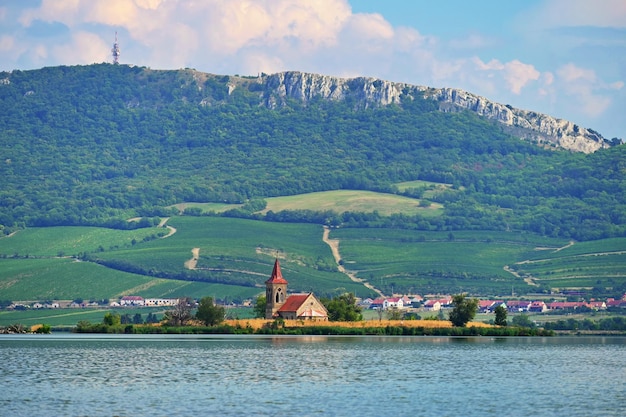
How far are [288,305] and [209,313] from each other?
11340 mm

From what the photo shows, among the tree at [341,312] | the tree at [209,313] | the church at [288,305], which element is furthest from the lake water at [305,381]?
the tree at [341,312]

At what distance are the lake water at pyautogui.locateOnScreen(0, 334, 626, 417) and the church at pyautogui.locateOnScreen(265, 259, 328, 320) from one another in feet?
98.0

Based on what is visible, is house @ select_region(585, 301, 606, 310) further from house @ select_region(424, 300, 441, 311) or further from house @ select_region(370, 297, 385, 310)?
house @ select_region(370, 297, 385, 310)

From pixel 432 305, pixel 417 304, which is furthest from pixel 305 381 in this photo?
pixel 417 304

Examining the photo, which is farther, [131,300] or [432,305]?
[131,300]

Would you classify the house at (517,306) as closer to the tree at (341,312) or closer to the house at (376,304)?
the house at (376,304)

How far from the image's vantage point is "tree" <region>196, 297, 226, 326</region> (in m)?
118

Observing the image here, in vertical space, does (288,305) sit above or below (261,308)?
above

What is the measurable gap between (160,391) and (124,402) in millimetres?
4462

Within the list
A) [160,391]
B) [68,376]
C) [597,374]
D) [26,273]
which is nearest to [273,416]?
[160,391]

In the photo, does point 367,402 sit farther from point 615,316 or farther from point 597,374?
point 615,316

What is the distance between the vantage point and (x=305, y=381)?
60406mm

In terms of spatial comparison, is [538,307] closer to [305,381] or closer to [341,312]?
[341,312]

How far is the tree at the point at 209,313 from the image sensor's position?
4656 inches
